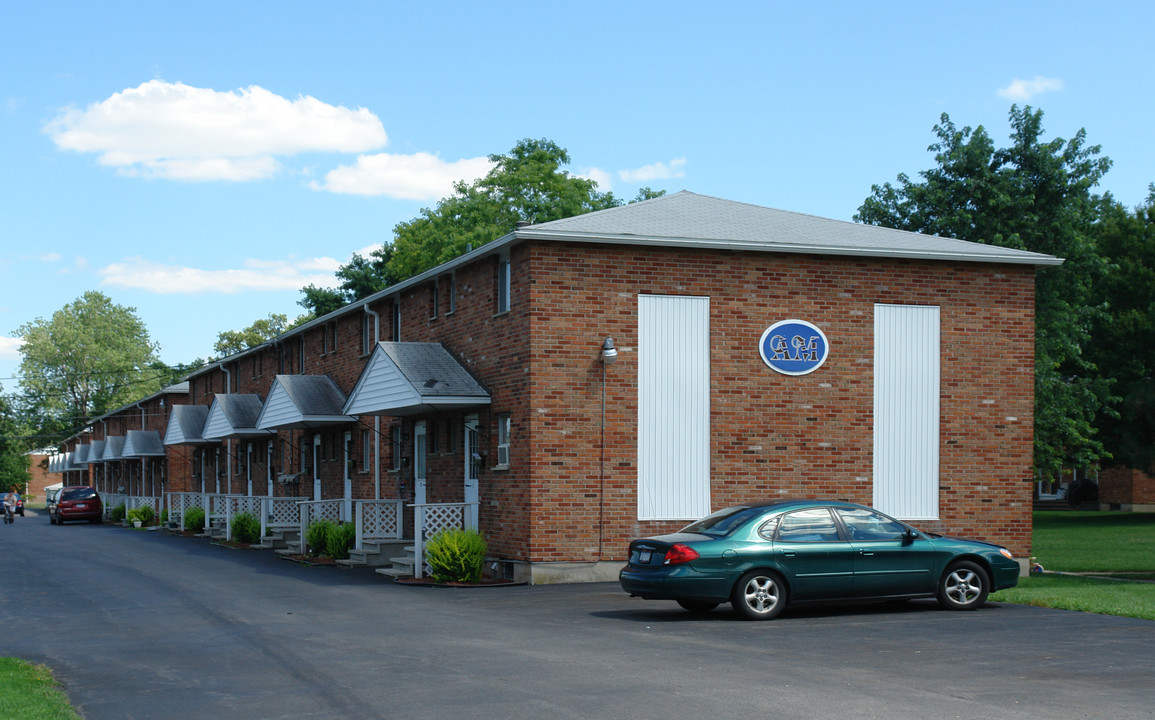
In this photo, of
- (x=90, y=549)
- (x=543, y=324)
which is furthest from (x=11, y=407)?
(x=543, y=324)

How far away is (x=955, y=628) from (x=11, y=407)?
102 m

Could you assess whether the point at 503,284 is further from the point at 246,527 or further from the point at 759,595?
the point at 246,527

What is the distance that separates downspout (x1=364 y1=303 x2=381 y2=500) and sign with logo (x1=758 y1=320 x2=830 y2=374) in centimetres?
1007

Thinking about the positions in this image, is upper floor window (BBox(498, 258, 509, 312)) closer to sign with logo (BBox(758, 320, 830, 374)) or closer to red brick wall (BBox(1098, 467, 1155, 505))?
sign with logo (BBox(758, 320, 830, 374))

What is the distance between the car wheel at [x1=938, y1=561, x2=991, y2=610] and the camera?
1503cm

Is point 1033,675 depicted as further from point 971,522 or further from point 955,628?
point 971,522

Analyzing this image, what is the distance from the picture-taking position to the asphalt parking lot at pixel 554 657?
905 centimetres

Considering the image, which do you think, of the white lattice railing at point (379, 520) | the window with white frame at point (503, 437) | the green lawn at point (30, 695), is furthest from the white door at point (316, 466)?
the green lawn at point (30, 695)

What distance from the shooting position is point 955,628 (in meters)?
13.3

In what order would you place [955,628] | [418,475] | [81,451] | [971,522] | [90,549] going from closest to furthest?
[955,628] → [971,522] → [418,475] → [90,549] → [81,451]

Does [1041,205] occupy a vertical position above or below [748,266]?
above

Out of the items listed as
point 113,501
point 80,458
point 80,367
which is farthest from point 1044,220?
point 80,367

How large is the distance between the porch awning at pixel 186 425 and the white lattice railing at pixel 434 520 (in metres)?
24.6

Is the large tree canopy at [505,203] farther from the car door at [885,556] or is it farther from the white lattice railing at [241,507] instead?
the car door at [885,556]
